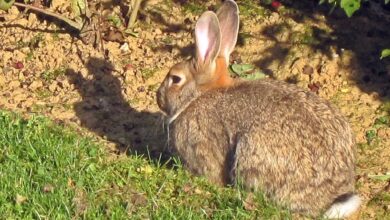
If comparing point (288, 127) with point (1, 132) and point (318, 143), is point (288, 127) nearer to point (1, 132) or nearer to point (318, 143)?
point (318, 143)

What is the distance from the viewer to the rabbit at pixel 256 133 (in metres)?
5.68

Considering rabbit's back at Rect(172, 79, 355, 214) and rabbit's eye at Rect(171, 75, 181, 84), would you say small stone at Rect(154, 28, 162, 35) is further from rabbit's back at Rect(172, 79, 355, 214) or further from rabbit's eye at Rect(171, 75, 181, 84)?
rabbit's back at Rect(172, 79, 355, 214)

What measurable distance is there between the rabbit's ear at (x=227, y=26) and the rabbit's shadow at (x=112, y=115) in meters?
0.85

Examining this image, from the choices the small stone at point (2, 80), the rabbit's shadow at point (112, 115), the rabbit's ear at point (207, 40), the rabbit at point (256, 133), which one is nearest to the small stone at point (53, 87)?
the rabbit's shadow at point (112, 115)

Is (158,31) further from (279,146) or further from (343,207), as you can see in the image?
(343,207)

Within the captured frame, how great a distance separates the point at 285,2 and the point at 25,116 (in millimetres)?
2625

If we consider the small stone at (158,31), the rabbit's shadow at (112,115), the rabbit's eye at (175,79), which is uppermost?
the small stone at (158,31)

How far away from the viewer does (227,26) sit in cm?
639

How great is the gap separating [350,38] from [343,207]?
2432 millimetres

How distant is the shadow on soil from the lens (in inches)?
293

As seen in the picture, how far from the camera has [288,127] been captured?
573 cm

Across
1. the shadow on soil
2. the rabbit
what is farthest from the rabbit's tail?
the shadow on soil

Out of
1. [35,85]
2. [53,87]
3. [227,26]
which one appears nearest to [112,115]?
[53,87]

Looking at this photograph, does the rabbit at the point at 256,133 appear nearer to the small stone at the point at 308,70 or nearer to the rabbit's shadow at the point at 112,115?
the rabbit's shadow at the point at 112,115
